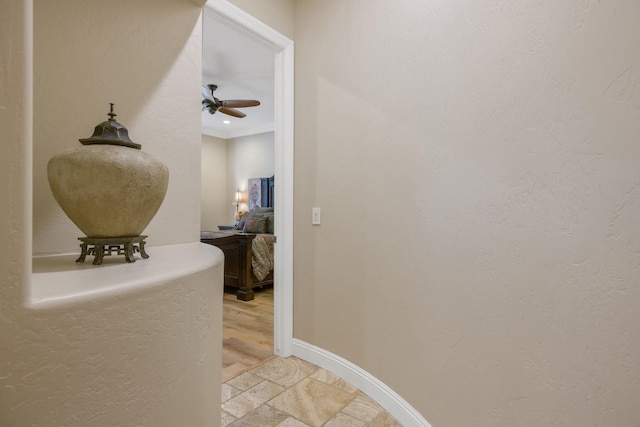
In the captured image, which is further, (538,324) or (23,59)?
(538,324)

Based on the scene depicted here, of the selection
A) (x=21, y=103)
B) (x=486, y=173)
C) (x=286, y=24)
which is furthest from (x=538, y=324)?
(x=286, y=24)

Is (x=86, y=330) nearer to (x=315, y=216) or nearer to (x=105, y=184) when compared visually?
(x=105, y=184)

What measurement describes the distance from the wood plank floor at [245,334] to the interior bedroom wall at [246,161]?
3609mm

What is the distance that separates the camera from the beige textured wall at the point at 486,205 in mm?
919

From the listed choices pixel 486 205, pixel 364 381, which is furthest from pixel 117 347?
pixel 364 381

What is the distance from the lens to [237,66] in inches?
158

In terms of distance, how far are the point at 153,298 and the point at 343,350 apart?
63.5 inches

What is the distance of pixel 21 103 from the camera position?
520mm

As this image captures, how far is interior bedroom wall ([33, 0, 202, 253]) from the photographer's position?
1.07 meters

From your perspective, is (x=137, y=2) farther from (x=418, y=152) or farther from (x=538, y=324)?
(x=538, y=324)

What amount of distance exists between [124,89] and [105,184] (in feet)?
2.02

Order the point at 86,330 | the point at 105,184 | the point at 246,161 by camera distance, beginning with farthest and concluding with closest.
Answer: the point at 246,161
the point at 105,184
the point at 86,330

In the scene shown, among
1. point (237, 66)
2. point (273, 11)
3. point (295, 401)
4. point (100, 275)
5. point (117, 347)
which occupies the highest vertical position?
point (237, 66)

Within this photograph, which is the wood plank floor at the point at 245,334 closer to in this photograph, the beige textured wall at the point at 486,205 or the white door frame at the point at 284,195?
the white door frame at the point at 284,195
